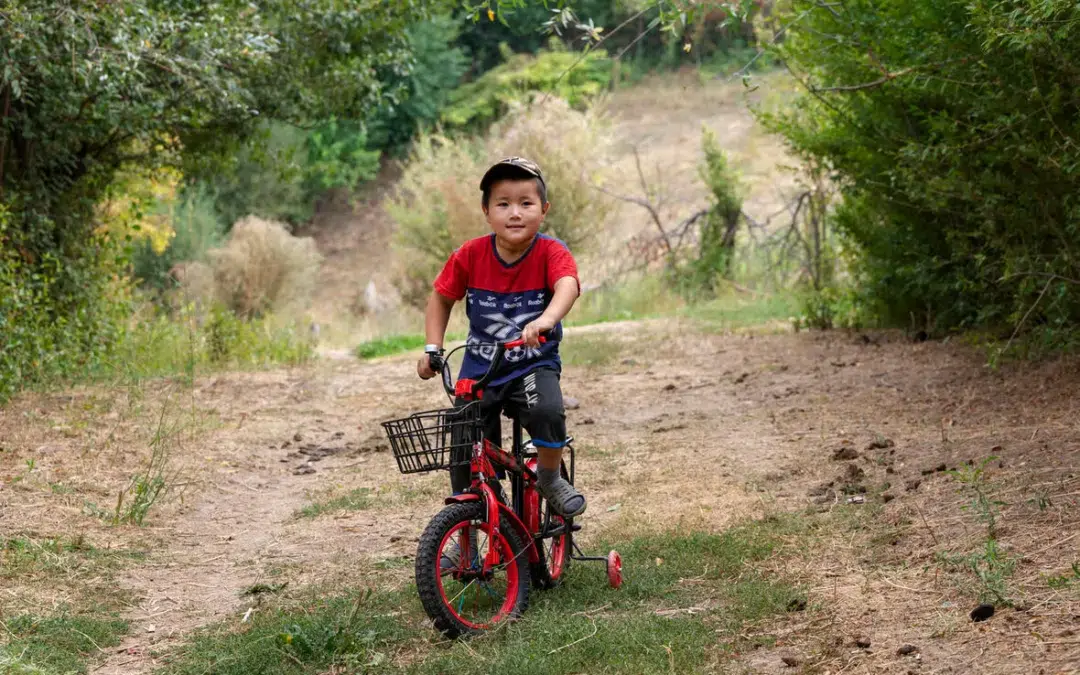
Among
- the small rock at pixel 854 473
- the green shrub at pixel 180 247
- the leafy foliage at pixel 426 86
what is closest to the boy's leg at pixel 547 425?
the small rock at pixel 854 473

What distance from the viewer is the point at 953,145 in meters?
7.20

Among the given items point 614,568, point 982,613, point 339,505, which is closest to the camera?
point 982,613

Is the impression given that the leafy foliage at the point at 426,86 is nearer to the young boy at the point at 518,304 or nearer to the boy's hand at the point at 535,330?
the young boy at the point at 518,304

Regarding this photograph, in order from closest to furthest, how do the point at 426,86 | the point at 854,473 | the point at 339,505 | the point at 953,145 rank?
the point at 854,473, the point at 339,505, the point at 953,145, the point at 426,86

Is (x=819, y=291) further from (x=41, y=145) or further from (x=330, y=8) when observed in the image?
(x=41, y=145)

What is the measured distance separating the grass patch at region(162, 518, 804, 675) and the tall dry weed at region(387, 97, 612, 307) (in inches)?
669

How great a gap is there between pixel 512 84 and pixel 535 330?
37.5 m

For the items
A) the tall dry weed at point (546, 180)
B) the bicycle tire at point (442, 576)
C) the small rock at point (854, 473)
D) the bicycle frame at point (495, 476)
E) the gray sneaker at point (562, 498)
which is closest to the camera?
the bicycle tire at point (442, 576)

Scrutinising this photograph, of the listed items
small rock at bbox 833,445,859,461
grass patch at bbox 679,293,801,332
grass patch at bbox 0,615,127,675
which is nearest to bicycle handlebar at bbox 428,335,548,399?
grass patch at bbox 0,615,127,675

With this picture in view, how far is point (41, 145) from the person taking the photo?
10.6m

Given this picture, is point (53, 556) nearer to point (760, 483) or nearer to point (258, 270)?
point (760, 483)

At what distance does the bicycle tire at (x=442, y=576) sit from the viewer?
165 inches

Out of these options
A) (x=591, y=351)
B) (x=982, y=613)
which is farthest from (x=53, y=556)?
(x=591, y=351)

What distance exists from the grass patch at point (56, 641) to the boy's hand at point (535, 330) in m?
2.05
